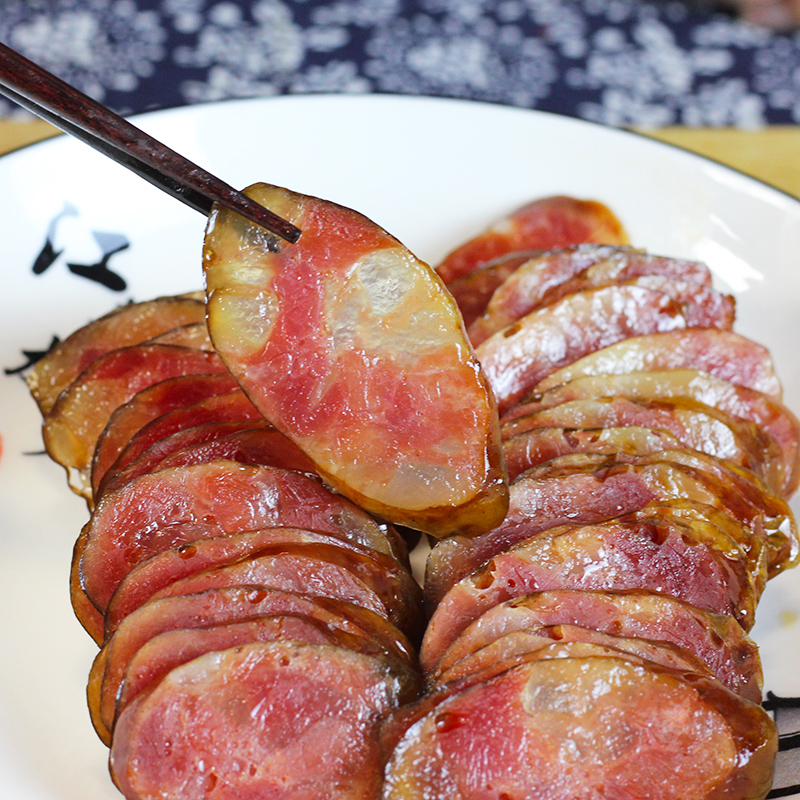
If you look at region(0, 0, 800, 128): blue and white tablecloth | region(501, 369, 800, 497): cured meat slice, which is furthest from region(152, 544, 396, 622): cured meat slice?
region(0, 0, 800, 128): blue and white tablecloth

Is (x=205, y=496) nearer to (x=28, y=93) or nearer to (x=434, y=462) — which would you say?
(x=434, y=462)

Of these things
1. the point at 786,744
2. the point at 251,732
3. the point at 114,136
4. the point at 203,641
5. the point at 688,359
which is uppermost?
the point at 114,136

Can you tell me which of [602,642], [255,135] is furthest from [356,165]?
[602,642]

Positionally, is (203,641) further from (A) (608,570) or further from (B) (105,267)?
(B) (105,267)

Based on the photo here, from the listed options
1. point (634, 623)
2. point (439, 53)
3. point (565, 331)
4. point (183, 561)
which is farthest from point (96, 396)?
point (439, 53)

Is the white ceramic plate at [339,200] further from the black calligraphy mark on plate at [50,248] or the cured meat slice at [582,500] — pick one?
the cured meat slice at [582,500]

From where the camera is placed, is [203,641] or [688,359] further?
[688,359]

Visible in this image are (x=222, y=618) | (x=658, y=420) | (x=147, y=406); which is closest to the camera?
(x=222, y=618)
